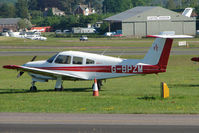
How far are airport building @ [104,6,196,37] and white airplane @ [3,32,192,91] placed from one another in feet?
→ 270

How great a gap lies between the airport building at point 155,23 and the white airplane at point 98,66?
8218 cm

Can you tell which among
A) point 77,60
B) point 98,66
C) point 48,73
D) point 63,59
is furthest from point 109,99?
point 63,59

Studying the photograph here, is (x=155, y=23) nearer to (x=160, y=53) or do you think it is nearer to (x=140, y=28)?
(x=140, y=28)

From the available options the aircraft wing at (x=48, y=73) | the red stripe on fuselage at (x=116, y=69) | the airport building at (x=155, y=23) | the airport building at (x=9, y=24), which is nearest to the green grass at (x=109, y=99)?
the aircraft wing at (x=48, y=73)

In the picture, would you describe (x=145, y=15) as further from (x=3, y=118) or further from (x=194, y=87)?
(x=3, y=118)

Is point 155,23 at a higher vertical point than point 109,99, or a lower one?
lower

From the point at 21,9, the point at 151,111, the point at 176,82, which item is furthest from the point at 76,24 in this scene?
the point at 151,111

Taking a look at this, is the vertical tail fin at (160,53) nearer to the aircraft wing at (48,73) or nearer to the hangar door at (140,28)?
the aircraft wing at (48,73)

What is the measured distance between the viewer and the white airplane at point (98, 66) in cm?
2006

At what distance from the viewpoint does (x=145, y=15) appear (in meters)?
103

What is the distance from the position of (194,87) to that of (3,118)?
11.2 meters

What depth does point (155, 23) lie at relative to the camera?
341 ft

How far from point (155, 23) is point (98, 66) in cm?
8494

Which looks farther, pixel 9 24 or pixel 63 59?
pixel 9 24
